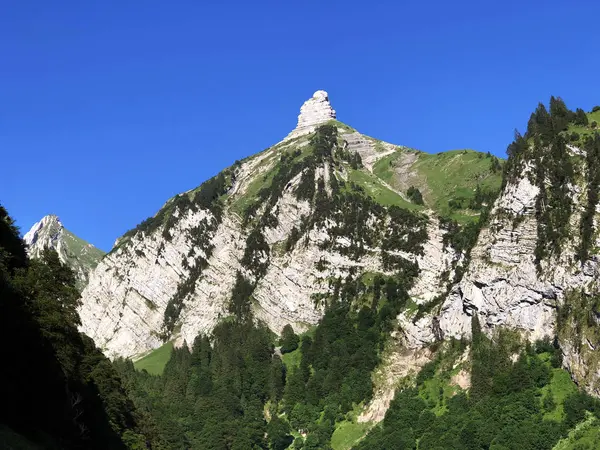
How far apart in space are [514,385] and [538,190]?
1939 inches

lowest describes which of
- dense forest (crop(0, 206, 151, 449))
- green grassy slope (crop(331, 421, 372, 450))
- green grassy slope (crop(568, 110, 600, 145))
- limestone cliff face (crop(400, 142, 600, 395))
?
green grassy slope (crop(331, 421, 372, 450))

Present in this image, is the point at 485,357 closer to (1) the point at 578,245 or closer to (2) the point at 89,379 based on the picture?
(1) the point at 578,245

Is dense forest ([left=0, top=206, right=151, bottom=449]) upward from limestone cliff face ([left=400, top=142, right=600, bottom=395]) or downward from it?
downward

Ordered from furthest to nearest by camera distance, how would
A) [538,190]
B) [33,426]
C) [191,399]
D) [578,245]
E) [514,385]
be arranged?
[191,399], [538,190], [578,245], [514,385], [33,426]

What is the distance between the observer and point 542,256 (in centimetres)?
16175

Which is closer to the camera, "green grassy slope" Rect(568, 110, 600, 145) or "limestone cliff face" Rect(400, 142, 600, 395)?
"limestone cliff face" Rect(400, 142, 600, 395)

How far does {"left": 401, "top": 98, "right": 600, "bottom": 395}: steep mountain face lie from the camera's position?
148 meters

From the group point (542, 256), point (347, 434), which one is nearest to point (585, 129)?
point (542, 256)

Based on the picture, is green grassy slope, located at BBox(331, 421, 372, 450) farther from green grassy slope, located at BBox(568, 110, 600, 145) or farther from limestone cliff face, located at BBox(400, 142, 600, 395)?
green grassy slope, located at BBox(568, 110, 600, 145)

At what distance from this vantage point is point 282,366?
198250 mm

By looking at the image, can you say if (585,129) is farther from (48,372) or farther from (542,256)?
(48,372)

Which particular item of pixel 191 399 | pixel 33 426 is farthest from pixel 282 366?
pixel 33 426

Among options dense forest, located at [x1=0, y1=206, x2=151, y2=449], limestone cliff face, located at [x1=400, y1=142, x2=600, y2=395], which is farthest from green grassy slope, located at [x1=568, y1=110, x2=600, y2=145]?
dense forest, located at [x1=0, y1=206, x2=151, y2=449]

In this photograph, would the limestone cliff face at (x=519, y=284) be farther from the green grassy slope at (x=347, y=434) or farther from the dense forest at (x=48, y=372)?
the dense forest at (x=48, y=372)
